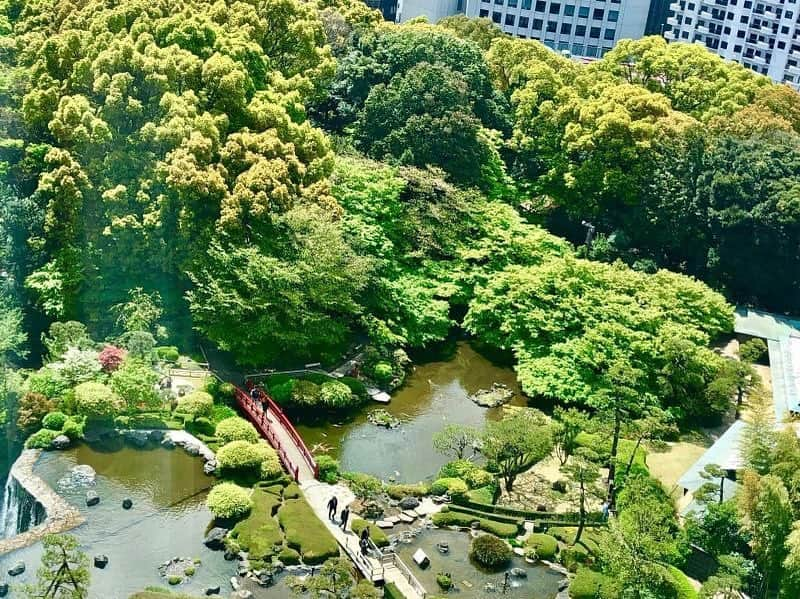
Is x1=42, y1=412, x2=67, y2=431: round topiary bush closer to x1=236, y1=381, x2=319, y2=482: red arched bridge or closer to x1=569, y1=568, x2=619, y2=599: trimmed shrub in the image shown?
x1=236, y1=381, x2=319, y2=482: red arched bridge

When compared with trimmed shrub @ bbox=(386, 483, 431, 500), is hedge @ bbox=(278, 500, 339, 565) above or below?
above

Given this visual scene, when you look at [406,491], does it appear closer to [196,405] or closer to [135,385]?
[196,405]

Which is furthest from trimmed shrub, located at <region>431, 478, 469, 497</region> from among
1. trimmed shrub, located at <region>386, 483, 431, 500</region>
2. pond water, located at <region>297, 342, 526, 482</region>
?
pond water, located at <region>297, 342, 526, 482</region>

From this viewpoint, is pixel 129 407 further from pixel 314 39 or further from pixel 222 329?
pixel 314 39

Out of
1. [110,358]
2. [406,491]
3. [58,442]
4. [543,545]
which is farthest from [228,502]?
[543,545]

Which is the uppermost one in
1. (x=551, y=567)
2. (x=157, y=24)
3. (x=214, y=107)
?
(x=157, y=24)

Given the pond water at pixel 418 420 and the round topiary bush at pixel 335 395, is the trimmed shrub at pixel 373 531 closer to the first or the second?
the pond water at pixel 418 420

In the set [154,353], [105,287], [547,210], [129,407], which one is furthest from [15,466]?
[547,210]
